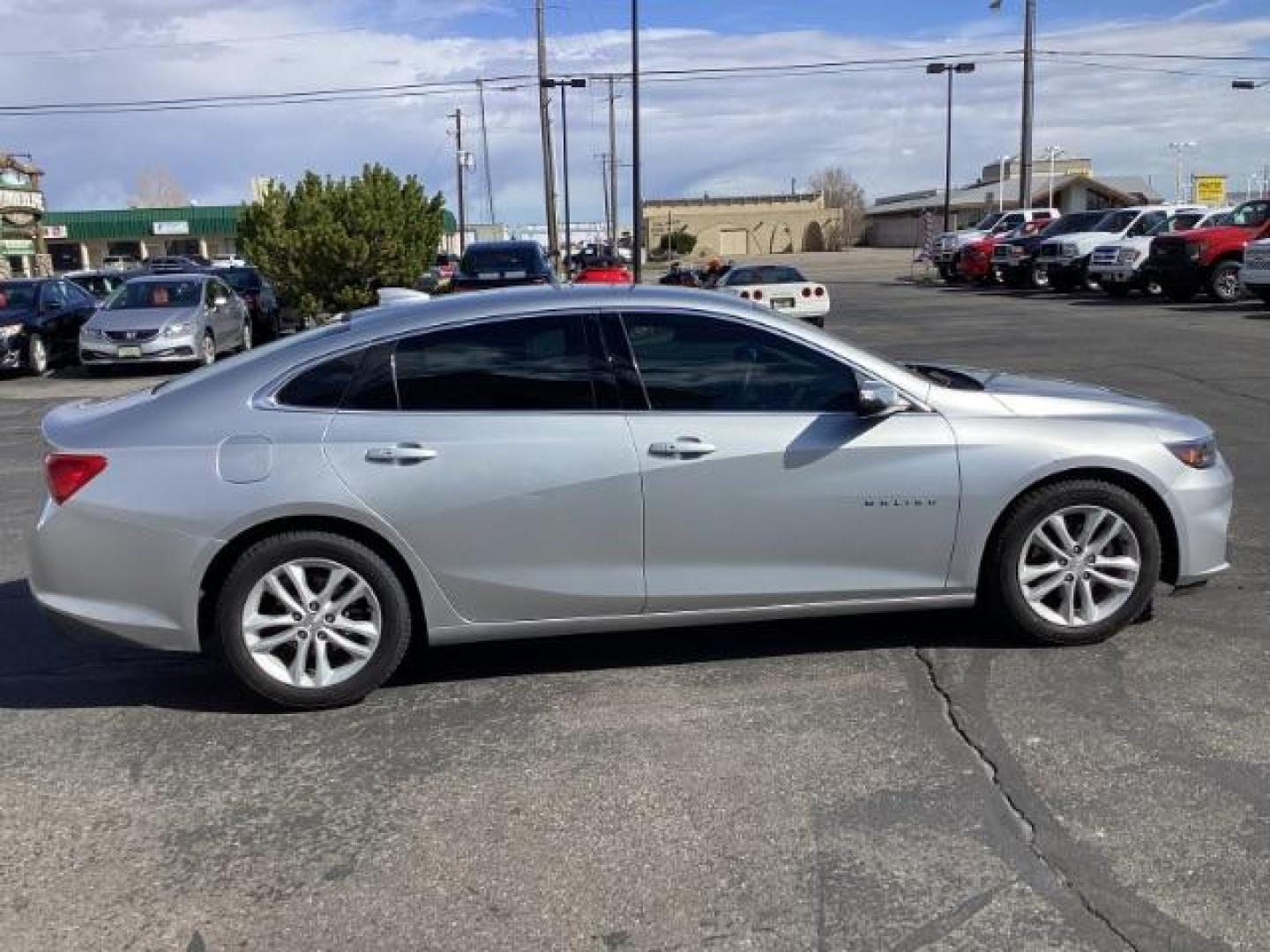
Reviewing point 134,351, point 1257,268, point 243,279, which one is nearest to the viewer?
point 134,351

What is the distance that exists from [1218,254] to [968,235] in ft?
56.0

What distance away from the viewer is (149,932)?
10.5 ft

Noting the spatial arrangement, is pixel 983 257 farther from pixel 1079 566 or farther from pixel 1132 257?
pixel 1079 566

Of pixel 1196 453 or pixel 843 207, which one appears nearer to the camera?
pixel 1196 453

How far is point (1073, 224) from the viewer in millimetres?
33156

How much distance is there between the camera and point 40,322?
62.3ft

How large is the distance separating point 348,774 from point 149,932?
973 millimetres

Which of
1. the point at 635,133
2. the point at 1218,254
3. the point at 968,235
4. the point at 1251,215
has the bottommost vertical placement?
the point at 1218,254

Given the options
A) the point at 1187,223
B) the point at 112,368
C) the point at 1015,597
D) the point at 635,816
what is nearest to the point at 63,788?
the point at 635,816

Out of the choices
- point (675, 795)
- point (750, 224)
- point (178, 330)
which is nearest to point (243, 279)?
point (178, 330)

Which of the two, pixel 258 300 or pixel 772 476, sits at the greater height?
pixel 772 476

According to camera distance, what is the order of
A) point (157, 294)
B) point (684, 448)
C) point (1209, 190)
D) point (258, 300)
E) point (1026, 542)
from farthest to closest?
1. point (1209, 190)
2. point (258, 300)
3. point (157, 294)
4. point (1026, 542)
5. point (684, 448)

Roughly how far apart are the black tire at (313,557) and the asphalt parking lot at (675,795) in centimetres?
11

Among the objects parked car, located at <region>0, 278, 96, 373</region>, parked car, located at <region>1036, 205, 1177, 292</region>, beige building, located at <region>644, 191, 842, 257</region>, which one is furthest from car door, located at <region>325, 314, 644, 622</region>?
beige building, located at <region>644, 191, 842, 257</region>
